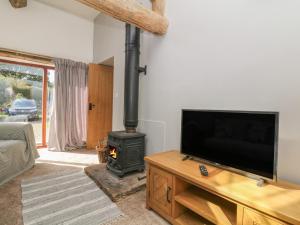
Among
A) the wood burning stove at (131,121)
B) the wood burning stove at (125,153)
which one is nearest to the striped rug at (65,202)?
the wood burning stove at (125,153)

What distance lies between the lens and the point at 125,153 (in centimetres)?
236

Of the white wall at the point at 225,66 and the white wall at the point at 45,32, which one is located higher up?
the white wall at the point at 45,32

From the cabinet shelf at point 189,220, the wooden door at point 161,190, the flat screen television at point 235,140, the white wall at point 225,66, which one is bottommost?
the cabinet shelf at point 189,220

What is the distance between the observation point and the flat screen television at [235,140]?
1.21 m

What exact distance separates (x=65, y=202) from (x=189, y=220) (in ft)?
4.31

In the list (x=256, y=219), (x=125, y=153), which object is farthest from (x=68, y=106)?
(x=256, y=219)

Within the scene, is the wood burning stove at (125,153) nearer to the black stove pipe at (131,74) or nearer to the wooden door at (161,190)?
the black stove pipe at (131,74)

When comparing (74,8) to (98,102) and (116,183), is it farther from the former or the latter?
(116,183)

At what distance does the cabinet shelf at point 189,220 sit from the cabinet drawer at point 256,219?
1.72 feet

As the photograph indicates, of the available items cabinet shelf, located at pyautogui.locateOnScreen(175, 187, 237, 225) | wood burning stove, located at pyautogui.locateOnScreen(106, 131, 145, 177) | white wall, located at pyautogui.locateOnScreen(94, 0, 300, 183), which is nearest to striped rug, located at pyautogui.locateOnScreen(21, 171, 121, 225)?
wood burning stove, located at pyautogui.locateOnScreen(106, 131, 145, 177)

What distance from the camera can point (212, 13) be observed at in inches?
72.9

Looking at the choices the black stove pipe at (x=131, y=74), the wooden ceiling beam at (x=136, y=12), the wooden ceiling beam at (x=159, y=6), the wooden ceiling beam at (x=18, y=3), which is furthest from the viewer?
the wooden ceiling beam at (x=18, y=3)

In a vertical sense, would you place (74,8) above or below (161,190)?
above

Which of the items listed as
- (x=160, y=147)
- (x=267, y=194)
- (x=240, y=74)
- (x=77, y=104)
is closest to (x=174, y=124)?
(x=160, y=147)
